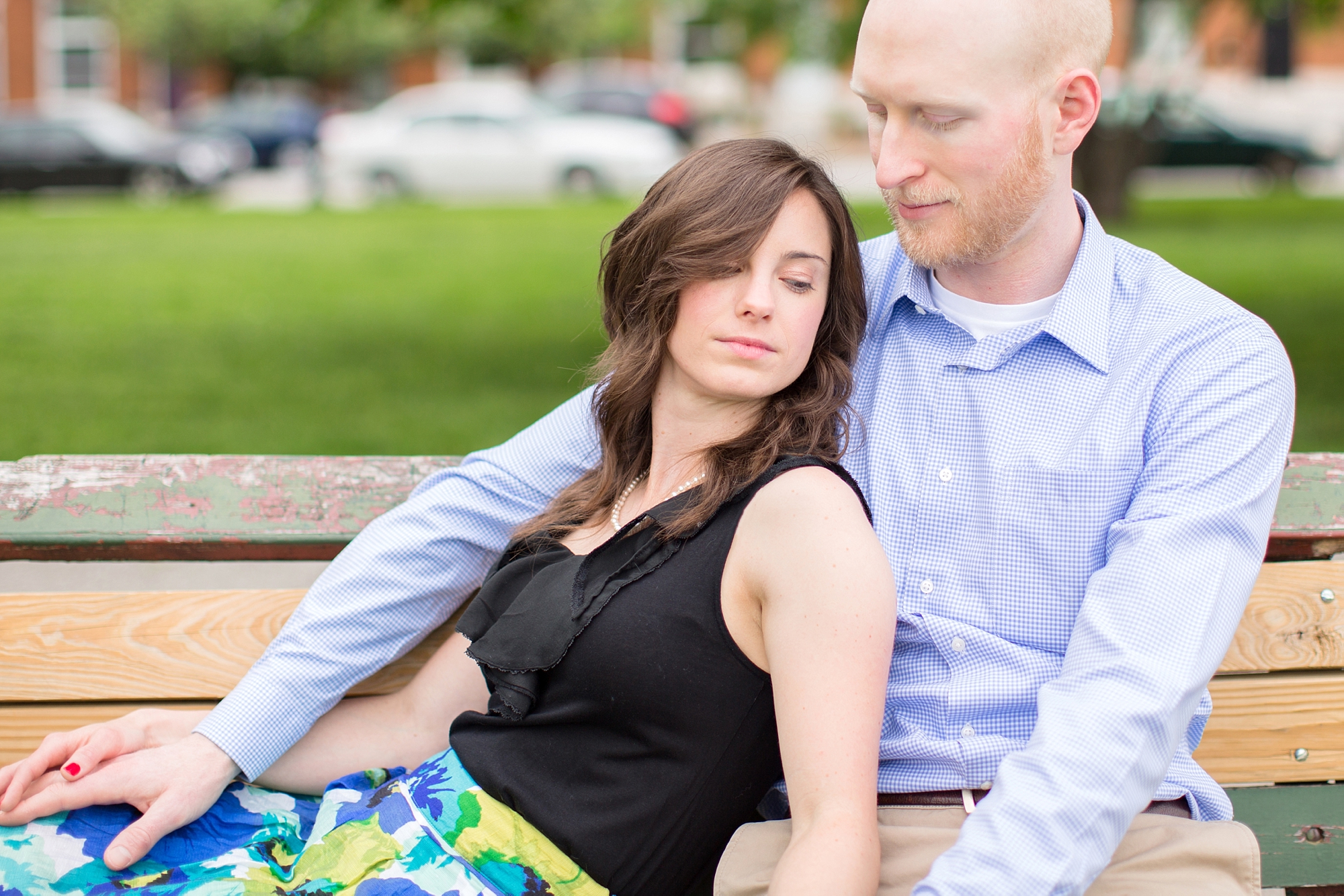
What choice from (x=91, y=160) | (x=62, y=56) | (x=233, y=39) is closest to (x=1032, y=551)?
(x=91, y=160)

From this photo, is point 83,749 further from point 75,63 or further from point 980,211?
point 75,63

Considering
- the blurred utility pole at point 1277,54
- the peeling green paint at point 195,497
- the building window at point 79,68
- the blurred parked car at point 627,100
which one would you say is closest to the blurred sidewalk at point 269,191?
the blurred parked car at point 627,100

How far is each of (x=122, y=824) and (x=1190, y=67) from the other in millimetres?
21670

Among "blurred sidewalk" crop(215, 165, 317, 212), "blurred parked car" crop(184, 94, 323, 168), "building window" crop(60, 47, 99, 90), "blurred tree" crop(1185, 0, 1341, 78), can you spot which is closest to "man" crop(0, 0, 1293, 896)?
"blurred tree" crop(1185, 0, 1341, 78)

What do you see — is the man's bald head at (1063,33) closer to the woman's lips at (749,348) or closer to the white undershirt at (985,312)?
the white undershirt at (985,312)

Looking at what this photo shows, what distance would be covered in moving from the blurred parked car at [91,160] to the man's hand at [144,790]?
24657 mm

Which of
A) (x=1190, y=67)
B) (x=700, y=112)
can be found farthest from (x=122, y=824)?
(x=700, y=112)

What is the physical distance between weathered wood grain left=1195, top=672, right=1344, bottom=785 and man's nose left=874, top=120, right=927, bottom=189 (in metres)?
1.06

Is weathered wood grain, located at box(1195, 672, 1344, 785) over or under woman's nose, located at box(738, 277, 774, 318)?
under

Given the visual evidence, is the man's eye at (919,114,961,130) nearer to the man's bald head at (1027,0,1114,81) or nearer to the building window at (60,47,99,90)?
the man's bald head at (1027,0,1114,81)

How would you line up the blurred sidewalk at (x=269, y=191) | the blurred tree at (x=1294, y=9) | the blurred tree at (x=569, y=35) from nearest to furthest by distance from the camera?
1. the blurred tree at (x=1294, y=9)
2. the blurred sidewalk at (x=269, y=191)
3. the blurred tree at (x=569, y=35)

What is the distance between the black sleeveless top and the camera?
78.5 inches

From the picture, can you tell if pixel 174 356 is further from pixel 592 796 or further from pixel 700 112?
pixel 700 112

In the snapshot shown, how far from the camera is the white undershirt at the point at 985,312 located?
2.31 metres
